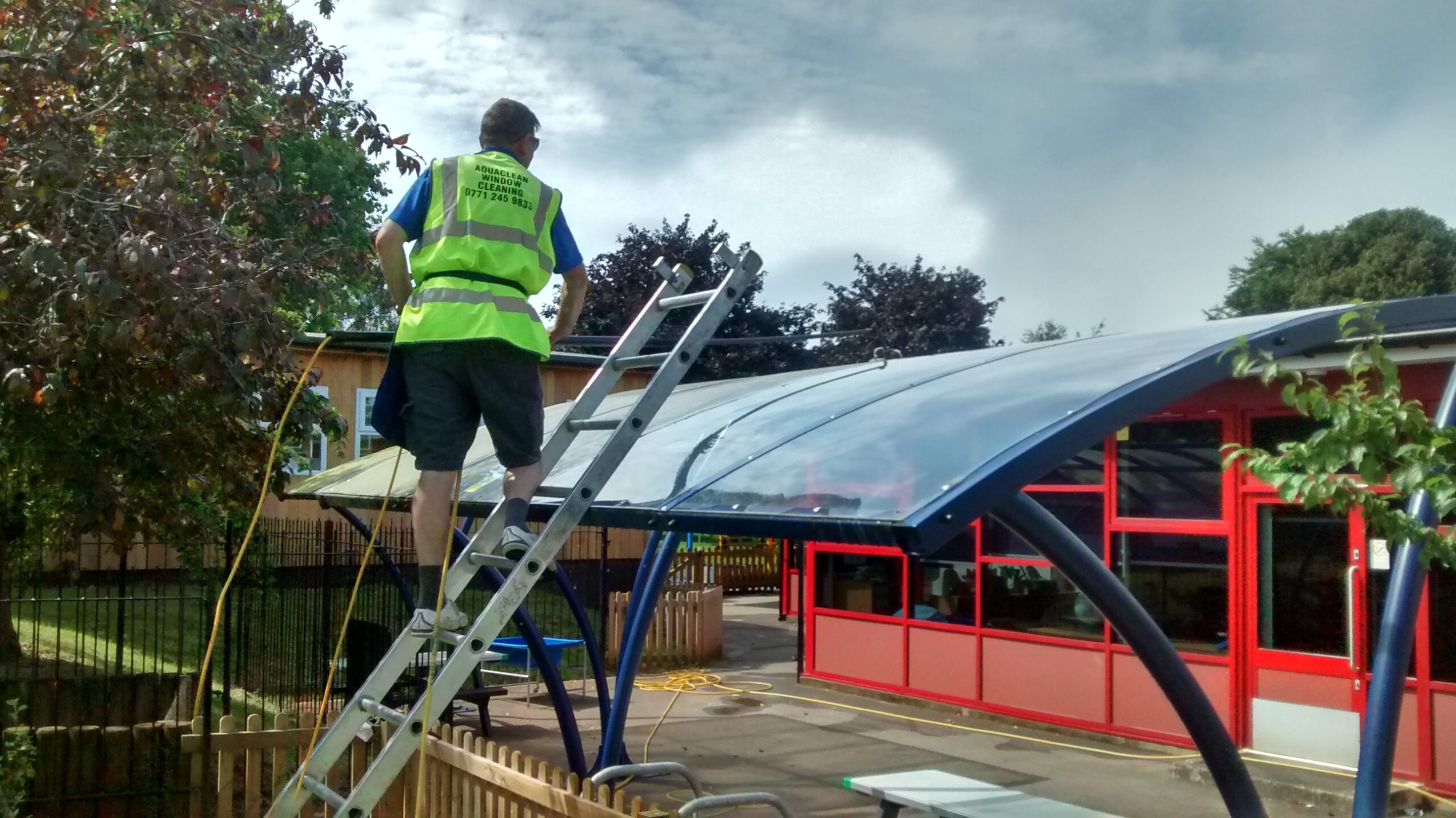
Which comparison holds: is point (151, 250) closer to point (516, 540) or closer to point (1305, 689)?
point (516, 540)

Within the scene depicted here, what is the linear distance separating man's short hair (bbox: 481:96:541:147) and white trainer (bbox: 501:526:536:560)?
54.5 inches

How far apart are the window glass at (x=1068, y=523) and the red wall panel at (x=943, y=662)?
106 cm

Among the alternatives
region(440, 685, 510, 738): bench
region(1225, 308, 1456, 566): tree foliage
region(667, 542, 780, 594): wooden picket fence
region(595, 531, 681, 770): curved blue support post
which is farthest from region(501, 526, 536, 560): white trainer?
region(667, 542, 780, 594): wooden picket fence

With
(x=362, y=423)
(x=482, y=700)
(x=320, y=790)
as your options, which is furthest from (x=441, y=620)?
(x=362, y=423)

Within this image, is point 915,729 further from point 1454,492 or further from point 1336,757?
point 1454,492

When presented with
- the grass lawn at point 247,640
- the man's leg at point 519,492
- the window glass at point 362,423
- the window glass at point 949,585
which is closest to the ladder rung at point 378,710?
the man's leg at point 519,492

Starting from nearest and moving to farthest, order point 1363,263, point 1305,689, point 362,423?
1. point 1305,689
2. point 362,423
3. point 1363,263

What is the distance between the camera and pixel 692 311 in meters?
33.4

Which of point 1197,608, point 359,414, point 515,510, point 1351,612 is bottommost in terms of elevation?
Result: point 1197,608

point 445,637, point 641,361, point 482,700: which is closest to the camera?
point 445,637

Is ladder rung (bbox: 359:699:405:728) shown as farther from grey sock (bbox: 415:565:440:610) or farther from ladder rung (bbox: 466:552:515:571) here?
ladder rung (bbox: 466:552:515:571)

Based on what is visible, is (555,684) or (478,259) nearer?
(478,259)

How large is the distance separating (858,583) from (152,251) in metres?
10.1

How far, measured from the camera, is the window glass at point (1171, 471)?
10.6m
